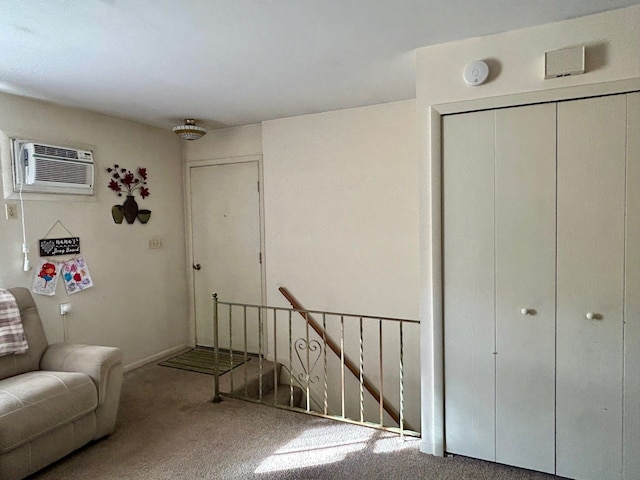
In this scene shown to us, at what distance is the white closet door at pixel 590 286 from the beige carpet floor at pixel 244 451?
0.33 metres

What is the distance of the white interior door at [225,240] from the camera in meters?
4.19

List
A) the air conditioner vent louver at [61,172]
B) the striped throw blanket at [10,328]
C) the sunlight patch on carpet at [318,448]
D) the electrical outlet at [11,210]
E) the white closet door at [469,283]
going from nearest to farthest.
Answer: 1. the white closet door at [469,283]
2. the sunlight patch on carpet at [318,448]
3. the striped throw blanket at [10,328]
4. the electrical outlet at [11,210]
5. the air conditioner vent louver at [61,172]

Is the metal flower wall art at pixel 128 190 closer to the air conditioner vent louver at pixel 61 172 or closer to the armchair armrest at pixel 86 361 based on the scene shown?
the air conditioner vent louver at pixel 61 172

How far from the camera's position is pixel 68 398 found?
236 centimetres

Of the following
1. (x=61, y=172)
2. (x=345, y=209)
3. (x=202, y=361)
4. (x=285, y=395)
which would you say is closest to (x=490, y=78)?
(x=345, y=209)

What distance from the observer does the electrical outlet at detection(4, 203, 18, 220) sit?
2977mm

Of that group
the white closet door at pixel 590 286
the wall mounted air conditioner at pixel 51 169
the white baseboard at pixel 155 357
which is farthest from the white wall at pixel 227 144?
the white closet door at pixel 590 286

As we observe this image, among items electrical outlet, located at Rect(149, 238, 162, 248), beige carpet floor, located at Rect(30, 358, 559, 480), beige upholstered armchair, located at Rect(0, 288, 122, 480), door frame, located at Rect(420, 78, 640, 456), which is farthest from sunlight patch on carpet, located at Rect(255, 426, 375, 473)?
electrical outlet, located at Rect(149, 238, 162, 248)

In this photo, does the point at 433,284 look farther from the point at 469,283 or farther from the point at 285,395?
the point at 285,395

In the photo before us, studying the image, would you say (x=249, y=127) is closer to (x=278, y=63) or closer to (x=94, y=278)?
(x=278, y=63)

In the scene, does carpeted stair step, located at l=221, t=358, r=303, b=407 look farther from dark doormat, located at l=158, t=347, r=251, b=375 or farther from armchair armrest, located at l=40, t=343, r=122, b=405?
armchair armrest, located at l=40, t=343, r=122, b=405

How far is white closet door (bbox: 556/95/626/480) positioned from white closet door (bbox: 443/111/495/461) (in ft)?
1.08

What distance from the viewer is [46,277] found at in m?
3.21

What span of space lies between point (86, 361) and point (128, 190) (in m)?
1.78
